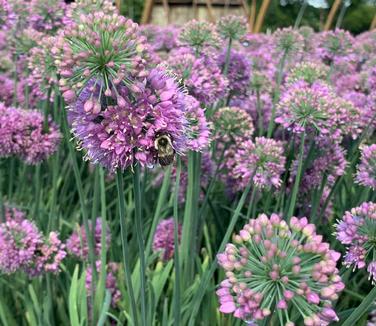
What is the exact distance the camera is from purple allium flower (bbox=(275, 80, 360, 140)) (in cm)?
181

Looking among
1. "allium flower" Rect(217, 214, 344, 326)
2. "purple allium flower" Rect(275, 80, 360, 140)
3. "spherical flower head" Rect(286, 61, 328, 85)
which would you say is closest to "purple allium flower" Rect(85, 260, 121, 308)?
"purple allium flower" Rect(275, 80, 360, 140)

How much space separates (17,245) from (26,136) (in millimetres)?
471

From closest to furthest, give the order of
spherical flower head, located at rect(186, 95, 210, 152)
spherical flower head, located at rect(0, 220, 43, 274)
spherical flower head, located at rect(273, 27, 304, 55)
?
spherical flower head, located at rect(186, 95, 210, 152) → spherical flower head, located at rect(0, 220, 43, 274) → spherical flower head, located at rect(273, 27, 304, 55)

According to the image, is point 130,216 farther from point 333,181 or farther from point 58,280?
point 333,181

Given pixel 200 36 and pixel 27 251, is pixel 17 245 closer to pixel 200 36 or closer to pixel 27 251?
pixel 27 251

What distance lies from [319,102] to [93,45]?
1.05m

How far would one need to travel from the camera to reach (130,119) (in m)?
0.97

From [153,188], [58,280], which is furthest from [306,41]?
[58,280]

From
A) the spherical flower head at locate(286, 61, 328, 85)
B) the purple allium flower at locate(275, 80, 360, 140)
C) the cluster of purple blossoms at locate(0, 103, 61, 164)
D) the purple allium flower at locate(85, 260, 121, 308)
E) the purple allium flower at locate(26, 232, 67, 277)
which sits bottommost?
the purple allium flower at locate(85, 260, 121, 308)

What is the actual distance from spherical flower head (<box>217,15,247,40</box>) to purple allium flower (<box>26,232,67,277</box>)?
1.23m

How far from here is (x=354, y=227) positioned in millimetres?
1303

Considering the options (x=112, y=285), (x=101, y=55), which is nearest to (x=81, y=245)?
(x=112, y=285)

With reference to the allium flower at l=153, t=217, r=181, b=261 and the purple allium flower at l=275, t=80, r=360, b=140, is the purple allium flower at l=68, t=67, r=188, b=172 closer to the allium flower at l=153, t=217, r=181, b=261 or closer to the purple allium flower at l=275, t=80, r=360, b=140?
the purple allium flower at l=275, t=80, r=360, b=140

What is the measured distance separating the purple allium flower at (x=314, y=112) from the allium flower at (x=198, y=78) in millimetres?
243
